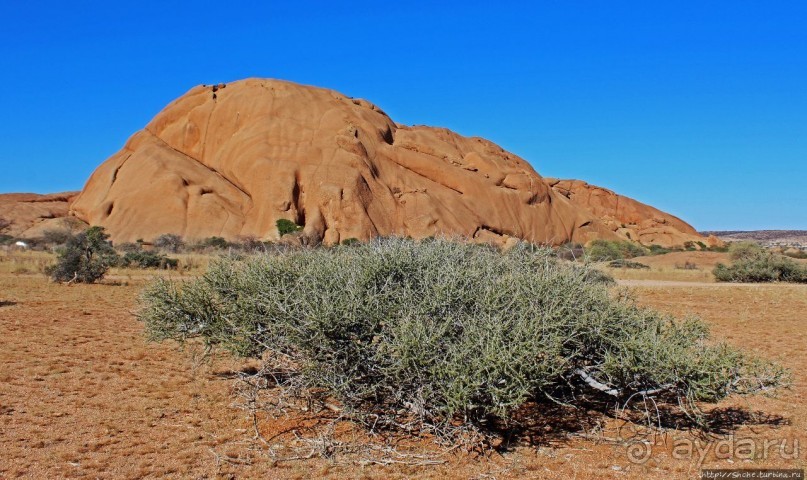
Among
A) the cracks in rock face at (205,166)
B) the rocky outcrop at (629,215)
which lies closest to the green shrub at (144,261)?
the cracks in rock face at (205,166)

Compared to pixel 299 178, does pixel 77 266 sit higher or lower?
lower

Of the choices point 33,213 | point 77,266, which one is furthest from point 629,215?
point 77,266

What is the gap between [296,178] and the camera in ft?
149

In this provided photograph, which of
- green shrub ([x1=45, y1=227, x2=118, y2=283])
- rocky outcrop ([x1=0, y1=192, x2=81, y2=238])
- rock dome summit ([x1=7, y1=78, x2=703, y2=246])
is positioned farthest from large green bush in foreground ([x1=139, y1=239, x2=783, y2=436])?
rocky outcrop ([x1=0, y1=192, x2=81, y2=238])

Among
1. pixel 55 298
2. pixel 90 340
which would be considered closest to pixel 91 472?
pixel 90 340

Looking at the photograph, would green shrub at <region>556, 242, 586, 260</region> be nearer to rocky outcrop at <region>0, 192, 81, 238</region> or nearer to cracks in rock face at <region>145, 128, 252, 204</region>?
cracks in rock face at <region>145, 128, 252, 204</region>

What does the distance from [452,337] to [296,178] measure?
136 ft

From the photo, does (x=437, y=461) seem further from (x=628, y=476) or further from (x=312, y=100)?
(x=312, y=100)

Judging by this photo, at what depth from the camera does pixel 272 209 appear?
4328cm

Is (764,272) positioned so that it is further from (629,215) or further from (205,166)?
(629,215)

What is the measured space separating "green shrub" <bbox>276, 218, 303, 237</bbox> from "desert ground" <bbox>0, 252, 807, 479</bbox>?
101 ft

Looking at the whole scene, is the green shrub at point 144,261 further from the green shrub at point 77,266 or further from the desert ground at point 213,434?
the desert ground at point 213,434

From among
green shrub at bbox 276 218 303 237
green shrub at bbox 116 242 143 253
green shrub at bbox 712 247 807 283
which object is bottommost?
green shrub at bbox 712 247 807 283

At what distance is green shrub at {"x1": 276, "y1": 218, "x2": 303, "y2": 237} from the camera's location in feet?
135
